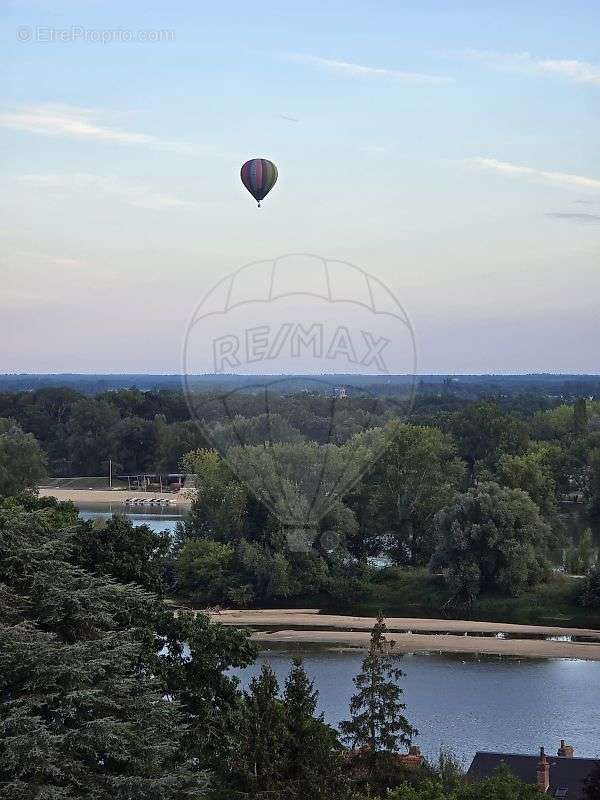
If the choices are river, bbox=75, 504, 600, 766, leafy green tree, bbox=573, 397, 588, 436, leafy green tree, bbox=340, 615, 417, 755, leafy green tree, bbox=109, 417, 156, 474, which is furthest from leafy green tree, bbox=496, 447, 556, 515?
leafy green tree, bbox=109, 417, 156, 474

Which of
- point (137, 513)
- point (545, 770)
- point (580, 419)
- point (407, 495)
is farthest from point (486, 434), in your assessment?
point (545, 770)

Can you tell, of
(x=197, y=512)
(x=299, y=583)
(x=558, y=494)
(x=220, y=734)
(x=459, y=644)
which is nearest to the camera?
(x=220, y=734)

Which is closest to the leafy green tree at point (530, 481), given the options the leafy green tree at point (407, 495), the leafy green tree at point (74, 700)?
the leafy green tree at point (407, 495)

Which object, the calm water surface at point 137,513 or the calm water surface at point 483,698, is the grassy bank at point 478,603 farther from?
the calm water surface at point 137,513

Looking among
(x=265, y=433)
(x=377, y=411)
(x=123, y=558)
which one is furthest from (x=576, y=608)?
(x=123, y=558)

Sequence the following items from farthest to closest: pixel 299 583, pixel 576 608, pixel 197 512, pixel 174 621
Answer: pixel 197 512 < pixel 299 583 < pixel 576 608 < pixel 174 621

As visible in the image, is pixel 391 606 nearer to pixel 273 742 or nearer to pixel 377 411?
pixel 377 411

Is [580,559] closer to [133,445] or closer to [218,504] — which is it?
[218,504]
